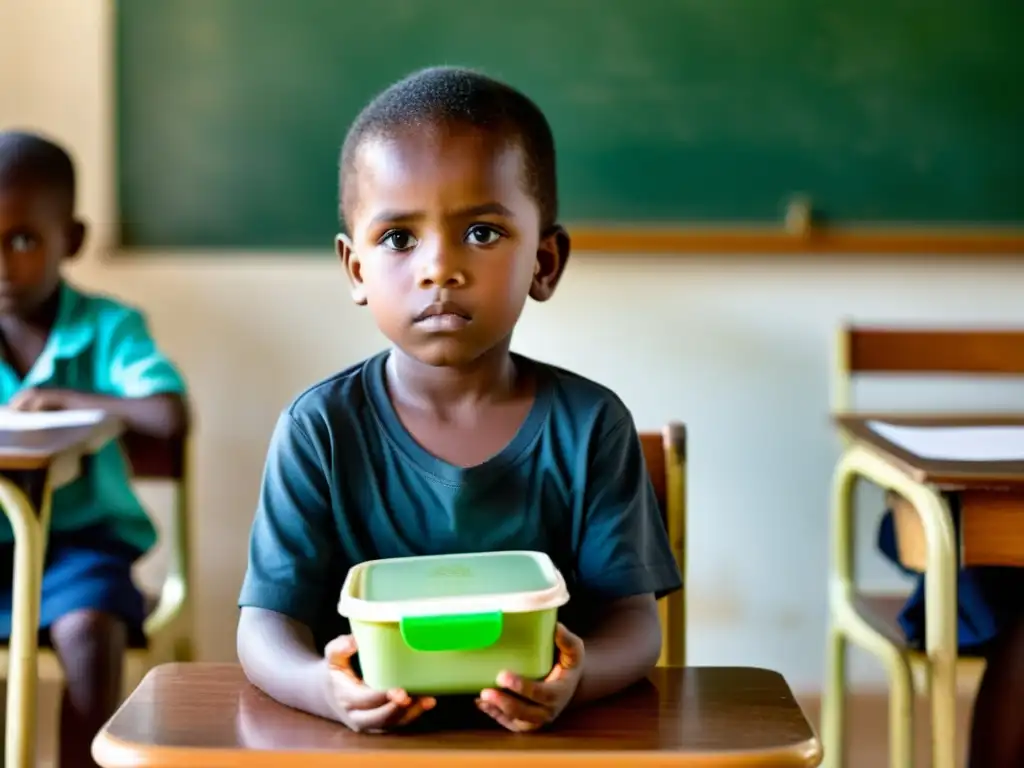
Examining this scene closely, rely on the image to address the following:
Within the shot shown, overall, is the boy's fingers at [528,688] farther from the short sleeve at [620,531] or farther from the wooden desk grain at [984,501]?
the wooden desk grain at [984,501]

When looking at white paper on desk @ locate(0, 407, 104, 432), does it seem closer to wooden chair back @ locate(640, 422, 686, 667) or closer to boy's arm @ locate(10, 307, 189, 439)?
boy's arm @ locate(10, 307, 189, 439)

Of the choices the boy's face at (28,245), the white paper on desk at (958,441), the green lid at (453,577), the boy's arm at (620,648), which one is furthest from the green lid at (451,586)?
the boy's face at (28,245)

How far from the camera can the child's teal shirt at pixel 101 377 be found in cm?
185

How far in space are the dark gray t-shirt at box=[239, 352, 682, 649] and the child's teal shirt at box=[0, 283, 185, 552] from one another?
3.02 ft

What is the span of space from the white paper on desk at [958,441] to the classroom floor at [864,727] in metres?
0.69

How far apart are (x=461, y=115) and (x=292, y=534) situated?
1.23ft

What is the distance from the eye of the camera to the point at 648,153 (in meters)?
2.26

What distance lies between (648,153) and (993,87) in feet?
2.14

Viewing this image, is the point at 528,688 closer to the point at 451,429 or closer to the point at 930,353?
the point at 451,429

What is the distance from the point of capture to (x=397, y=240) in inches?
39.3

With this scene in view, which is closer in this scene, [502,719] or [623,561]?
[502,719]

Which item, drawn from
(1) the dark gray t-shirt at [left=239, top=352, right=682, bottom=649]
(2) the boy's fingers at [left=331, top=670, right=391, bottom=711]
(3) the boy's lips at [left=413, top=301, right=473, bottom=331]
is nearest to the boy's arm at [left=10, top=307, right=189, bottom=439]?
(1) the dark gray t-shirt at [left=239, top=352, right=682, bottom=649]

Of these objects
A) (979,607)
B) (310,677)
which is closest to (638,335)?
(979,607)

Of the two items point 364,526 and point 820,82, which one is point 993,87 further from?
point 364,526
